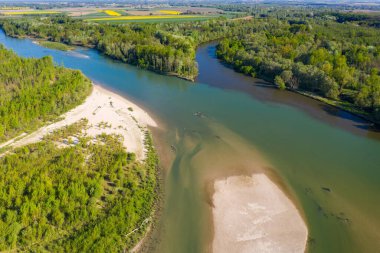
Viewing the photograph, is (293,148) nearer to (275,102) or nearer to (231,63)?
(275,102)

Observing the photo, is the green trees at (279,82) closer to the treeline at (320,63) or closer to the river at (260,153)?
the treeline at (320,63)

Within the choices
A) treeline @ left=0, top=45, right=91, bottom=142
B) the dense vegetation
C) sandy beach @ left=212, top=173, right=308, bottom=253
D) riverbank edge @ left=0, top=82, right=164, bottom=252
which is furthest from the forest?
the dense vegetation

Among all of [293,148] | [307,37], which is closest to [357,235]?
[293,148]

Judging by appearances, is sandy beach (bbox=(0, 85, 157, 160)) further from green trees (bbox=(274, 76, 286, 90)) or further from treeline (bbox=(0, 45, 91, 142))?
green trees (bbox=(274, 76, 286, 90))

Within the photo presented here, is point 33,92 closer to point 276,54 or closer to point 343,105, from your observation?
point 343,105

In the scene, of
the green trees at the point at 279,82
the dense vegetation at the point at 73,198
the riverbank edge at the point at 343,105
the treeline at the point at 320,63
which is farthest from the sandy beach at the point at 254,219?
the green trees at the point at 279,82

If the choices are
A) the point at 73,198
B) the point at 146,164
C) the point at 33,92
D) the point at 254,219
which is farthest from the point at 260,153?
the point at 33,92
